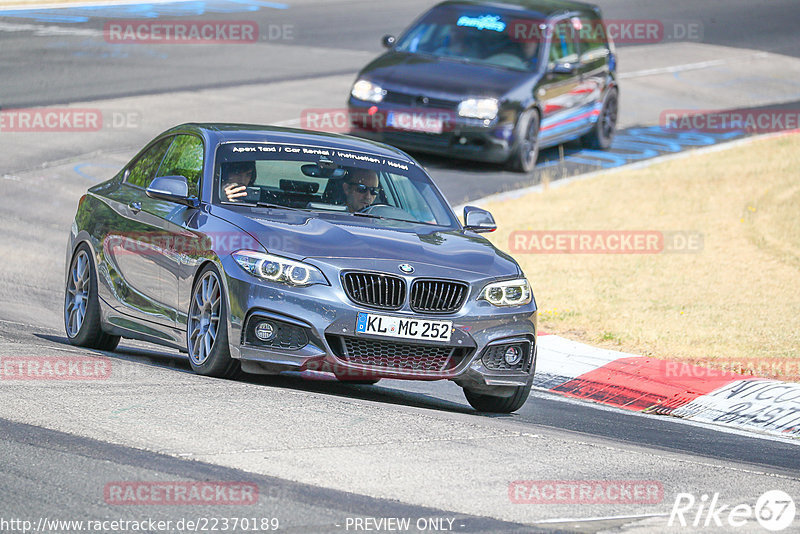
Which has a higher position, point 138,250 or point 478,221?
point 478,221

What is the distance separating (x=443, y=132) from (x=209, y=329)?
33.9ft

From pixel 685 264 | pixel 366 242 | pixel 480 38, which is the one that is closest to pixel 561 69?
pixel 480 38

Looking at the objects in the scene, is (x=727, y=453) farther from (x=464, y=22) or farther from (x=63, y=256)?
(x=464, y=22)

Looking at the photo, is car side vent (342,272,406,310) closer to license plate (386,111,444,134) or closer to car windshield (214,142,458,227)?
car windshield (214,142,458,227)

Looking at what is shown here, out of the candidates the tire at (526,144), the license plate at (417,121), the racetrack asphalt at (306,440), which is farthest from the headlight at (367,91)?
the racetrack asphalt at (306,440)

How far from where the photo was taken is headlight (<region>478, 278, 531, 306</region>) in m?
8.64

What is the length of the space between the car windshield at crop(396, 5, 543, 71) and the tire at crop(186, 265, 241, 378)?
11.4 metres

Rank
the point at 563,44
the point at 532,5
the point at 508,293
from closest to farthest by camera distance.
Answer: the point at 508,293
the point at 563,44
the point at 532,5

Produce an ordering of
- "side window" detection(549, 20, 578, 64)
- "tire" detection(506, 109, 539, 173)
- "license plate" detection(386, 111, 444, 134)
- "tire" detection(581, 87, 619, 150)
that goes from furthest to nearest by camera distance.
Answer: "tire" detection(581, 87, 619, 150) → "side window" detection(549, 20, 578, 64) → "tire" detection(506, 109, 539, 173) → "license plate" detection(386, 111, 444, 134)

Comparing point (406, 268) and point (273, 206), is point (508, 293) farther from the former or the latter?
point (273, 206)

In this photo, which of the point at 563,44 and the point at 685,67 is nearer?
the point at 563,44

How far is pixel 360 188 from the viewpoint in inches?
377

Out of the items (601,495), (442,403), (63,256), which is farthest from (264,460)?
(63,256)

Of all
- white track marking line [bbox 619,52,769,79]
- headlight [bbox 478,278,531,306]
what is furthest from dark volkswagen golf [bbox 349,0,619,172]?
headlight [bbox 478,278,531,306]
